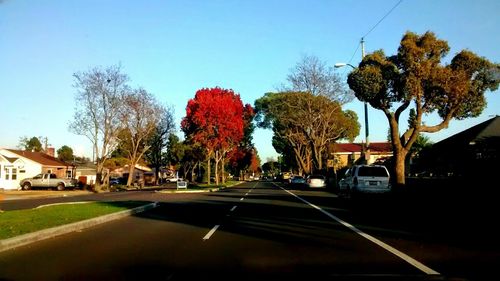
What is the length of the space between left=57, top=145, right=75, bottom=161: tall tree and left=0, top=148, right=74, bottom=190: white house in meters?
63.2

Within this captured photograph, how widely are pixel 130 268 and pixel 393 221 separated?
10.8m

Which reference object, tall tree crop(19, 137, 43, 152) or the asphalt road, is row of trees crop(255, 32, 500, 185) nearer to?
the asphalt road

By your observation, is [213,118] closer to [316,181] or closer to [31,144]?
[316,181]

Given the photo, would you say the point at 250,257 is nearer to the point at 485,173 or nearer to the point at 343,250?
the point at 343,250

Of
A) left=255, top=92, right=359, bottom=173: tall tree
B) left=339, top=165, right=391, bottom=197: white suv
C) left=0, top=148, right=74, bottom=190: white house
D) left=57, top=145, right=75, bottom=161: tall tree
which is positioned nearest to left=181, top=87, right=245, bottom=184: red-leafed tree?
left=255, top=92, right=359, bottom=173: tall tree

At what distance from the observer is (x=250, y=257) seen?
1047 centimetres

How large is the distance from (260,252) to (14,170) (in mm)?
54262

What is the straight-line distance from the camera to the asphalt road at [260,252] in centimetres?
876

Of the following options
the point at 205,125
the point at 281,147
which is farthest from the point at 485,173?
the point at 281,147

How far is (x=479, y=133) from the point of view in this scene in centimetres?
4059

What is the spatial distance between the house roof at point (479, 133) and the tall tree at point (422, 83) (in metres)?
6.62

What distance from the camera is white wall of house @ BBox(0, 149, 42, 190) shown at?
187 feet

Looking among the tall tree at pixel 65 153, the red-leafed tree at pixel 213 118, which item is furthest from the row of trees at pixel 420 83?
the tall tree at pixel 65 153

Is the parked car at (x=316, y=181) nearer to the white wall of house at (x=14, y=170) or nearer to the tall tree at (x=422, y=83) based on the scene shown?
the tall tree at (x=422, y=83)
